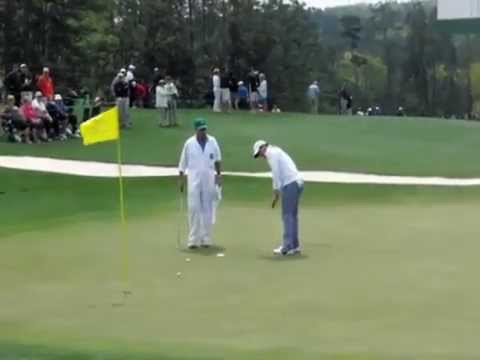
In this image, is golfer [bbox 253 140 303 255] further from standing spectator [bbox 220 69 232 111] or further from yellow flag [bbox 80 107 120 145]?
standing spectator [bbox 220 69 232 111]

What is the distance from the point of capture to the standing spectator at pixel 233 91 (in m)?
54.5

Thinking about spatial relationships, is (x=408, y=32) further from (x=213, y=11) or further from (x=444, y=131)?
(x=444, y=131)

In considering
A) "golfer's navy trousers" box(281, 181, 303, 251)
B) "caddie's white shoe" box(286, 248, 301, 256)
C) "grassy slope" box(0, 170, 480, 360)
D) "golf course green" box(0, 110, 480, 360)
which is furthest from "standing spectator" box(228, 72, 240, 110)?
"caddie's white shoe" box(286, 248, 301, 256)

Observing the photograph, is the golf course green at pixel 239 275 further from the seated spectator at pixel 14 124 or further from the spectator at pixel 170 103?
the spectator at pixel 170 103

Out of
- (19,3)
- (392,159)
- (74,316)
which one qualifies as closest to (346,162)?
(392,159)

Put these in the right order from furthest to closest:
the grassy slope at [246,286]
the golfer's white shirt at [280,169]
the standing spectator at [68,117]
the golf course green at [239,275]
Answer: the standing spectator at [68,117]
the golfer's white shirt at [280,169]
the golf course green at [239,275]
the grassy slope at [246,286]

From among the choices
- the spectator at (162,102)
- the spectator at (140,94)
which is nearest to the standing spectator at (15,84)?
the spectator at (162,102)

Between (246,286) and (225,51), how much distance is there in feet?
237

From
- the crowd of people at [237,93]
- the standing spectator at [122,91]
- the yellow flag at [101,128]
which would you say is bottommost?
the crowd of people at [237,93]

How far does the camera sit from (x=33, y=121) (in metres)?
38.3

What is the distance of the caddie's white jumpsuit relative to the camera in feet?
66.0

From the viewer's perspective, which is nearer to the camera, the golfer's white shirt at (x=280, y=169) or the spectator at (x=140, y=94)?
the golfer's white shirt at (x=280, y=169)

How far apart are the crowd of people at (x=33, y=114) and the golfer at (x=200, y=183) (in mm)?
18214

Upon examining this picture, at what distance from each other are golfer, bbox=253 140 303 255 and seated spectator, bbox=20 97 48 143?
19.5 m
